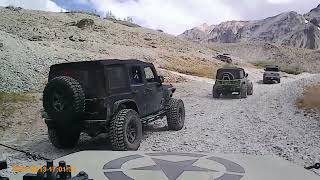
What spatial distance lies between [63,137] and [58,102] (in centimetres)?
130

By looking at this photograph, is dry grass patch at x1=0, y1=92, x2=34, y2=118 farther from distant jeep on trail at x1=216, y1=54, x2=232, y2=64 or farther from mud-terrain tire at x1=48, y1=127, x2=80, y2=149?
distant jeep on trail at x1=216, y1=54, x2=232, y2=64

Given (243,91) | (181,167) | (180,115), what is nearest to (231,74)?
(243,91)

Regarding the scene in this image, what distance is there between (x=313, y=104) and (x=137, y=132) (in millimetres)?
8982

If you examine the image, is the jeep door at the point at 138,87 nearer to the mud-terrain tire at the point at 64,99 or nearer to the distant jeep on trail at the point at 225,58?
the mud-terrain tire at the point at 64,99

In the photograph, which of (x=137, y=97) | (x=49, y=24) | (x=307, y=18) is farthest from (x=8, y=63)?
(x=307, y=18)

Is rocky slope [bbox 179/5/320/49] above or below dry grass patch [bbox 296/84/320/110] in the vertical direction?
above

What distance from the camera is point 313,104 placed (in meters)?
15.4

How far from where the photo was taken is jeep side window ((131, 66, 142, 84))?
32.7ft

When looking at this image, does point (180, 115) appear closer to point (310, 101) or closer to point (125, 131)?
point (125, 131)

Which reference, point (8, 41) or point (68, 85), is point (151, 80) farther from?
point (8, 41)

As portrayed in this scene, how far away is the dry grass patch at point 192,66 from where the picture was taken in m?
35.1

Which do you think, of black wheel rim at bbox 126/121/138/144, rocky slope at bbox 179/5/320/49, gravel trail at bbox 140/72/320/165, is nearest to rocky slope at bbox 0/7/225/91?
gravel trail at bbox 140/72/320/165

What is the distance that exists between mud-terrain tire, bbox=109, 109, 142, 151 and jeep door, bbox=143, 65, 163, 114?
53.1 inches

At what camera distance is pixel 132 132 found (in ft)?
30.3
